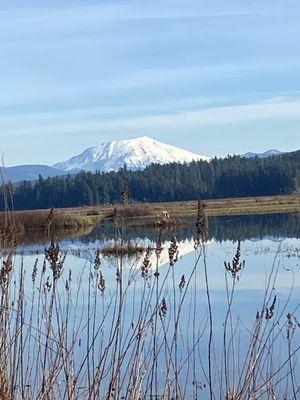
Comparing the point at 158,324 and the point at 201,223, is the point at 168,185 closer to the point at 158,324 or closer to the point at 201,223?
the point at 158,324

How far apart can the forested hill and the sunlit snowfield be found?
198 ft

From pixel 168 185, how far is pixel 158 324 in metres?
84.4

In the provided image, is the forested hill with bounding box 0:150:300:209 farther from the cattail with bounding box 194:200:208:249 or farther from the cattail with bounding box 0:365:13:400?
the cattail with bounding box 194:200:208:249

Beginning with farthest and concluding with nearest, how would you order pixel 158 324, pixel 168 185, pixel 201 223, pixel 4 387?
pixel 168 185
pixel 158 324
pixel 4 387
pixel 201 223

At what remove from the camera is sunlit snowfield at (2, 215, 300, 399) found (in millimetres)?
4352

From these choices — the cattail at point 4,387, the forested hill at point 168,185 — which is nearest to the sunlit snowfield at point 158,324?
the cattail at point 4,387

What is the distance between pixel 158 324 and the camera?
30.0ft

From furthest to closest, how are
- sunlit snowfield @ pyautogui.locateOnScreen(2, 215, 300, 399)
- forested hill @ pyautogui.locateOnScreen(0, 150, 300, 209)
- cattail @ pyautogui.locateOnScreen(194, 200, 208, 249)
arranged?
forested hill @ pyautogui.locateOnScreen(0, 150, 300, 209)
sunlit snowfield @ pyautogui.locateOnScreen(2, 215, 300, 399)
cattail @ pyautogui.locateOnScreen(194, 200, 208, 249)

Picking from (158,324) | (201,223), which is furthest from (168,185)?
(201,223)

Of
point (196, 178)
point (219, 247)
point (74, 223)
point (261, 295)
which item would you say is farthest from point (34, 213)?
point (196, 178)

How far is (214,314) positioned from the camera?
37.1 ft

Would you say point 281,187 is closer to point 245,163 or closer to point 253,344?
point 245,163

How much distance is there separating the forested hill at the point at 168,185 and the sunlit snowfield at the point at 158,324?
60380 millimetres

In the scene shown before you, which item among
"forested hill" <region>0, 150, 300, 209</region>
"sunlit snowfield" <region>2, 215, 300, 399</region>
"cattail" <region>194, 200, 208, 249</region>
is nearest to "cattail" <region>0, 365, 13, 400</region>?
"sunlit snowfield" <region>2, 215, 300, 399</region>
